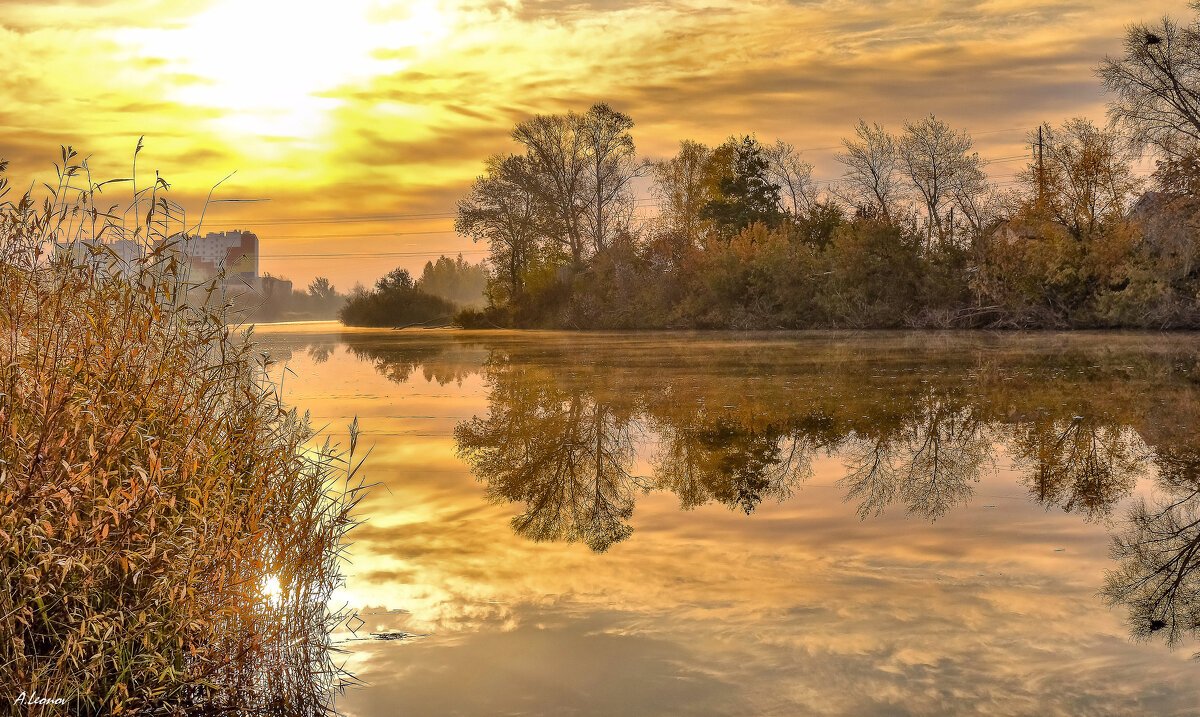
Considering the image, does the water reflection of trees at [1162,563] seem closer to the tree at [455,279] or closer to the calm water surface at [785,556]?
the calm water surface at [785,556]

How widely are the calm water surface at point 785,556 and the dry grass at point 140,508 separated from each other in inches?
21.4

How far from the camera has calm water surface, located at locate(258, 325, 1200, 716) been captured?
15.3 feet

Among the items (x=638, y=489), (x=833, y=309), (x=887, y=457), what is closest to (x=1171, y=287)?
(x=833, y=309)

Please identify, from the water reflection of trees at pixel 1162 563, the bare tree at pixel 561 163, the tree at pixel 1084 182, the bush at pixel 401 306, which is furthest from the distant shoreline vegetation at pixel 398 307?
the water reflection of trees at pixel 1162 563

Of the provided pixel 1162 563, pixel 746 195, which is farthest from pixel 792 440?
pixel 746 195

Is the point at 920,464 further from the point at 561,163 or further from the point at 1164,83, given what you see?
the point at 561,163

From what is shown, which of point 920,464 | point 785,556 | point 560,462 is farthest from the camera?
point 560,462

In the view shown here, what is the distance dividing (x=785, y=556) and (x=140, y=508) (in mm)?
4319

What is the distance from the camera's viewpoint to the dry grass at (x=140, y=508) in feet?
14.2

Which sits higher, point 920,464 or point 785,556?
point 920,464

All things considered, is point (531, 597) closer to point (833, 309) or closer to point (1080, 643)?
point (1080, 643)

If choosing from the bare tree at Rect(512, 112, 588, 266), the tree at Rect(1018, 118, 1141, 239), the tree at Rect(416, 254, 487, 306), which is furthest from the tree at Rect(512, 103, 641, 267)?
the tree at Rect(416, 254, 487, 306)

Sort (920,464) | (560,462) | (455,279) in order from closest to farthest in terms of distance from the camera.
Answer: (920,464)
(560,462)
(455,279)

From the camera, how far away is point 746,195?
5941cm
